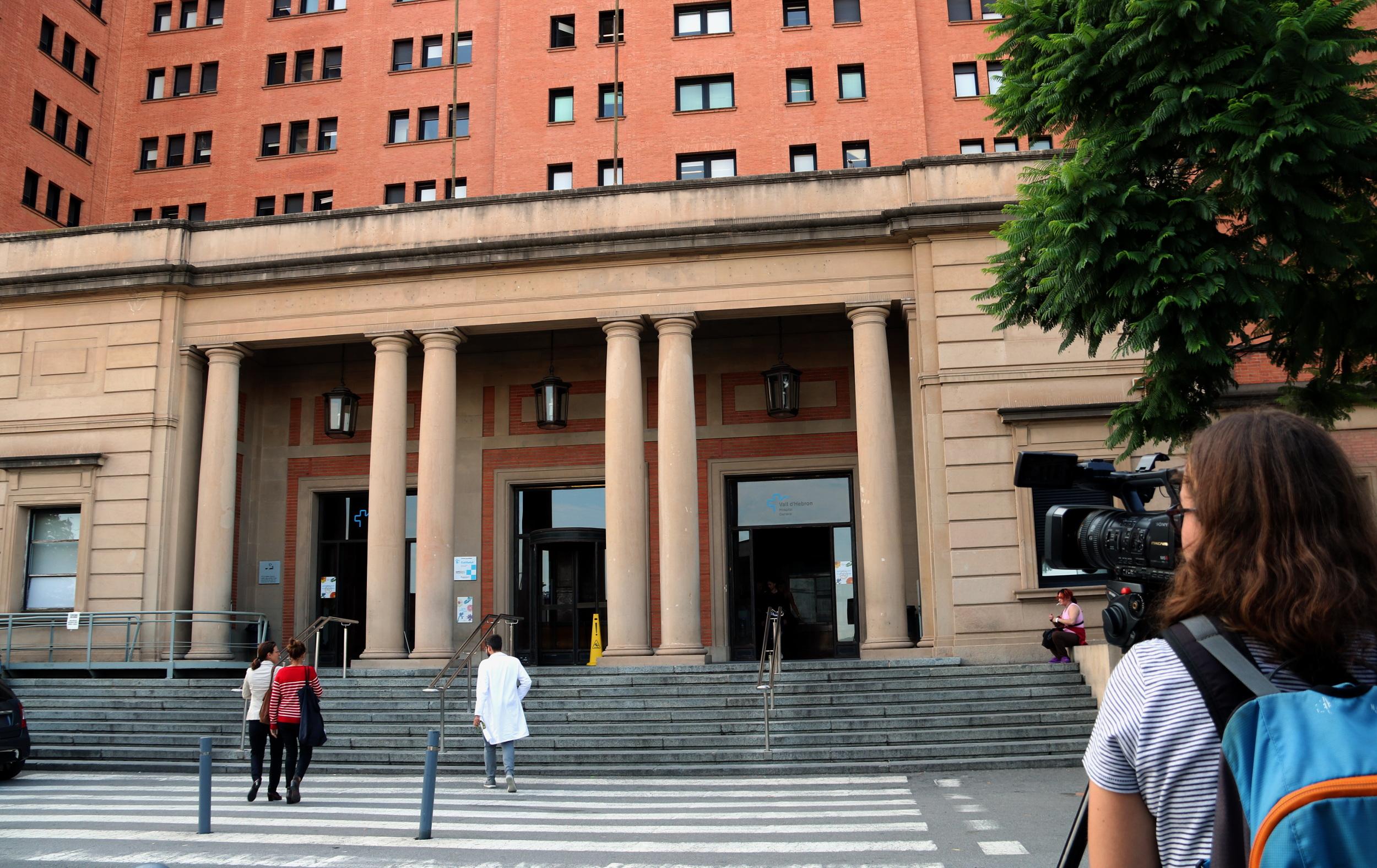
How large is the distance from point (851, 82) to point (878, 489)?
44.8 feet

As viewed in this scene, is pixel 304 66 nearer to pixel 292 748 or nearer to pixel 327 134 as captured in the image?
pixel 327 134

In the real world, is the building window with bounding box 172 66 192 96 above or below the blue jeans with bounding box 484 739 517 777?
above

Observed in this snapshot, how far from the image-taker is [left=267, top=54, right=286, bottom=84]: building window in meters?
32.0

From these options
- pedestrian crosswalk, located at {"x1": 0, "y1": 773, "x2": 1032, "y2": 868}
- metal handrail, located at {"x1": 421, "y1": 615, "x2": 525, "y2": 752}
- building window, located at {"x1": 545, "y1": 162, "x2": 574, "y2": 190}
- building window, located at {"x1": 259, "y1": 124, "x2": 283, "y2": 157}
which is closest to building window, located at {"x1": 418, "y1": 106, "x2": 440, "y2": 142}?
Answer: building window, located at {"x1": 545, "y1": 162, "x2": 574, "y2": 190}

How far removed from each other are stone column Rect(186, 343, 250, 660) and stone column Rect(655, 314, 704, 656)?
866 centimetres

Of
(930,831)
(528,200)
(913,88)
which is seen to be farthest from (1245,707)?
(913,88)

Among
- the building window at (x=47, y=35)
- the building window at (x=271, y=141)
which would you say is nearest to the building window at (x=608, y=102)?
the building window at (x=271, y=141)

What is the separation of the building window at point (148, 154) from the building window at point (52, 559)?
45.6 ft

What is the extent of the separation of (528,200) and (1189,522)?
66.4ft

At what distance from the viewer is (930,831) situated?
31.4 feet

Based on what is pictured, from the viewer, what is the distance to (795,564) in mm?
23484

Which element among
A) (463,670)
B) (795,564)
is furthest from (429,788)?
(795,564)

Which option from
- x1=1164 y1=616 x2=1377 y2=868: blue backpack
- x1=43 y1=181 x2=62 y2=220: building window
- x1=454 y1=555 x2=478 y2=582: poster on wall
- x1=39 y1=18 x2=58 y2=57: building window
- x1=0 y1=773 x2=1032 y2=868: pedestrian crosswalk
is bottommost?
x1=0 y1=773 x2=1032 y2=868: pedestrian crosswalk

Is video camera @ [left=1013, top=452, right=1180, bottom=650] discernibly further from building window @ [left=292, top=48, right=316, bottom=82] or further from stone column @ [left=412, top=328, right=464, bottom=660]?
building window @ [left=292, top=48, right=316, bottom=82]
